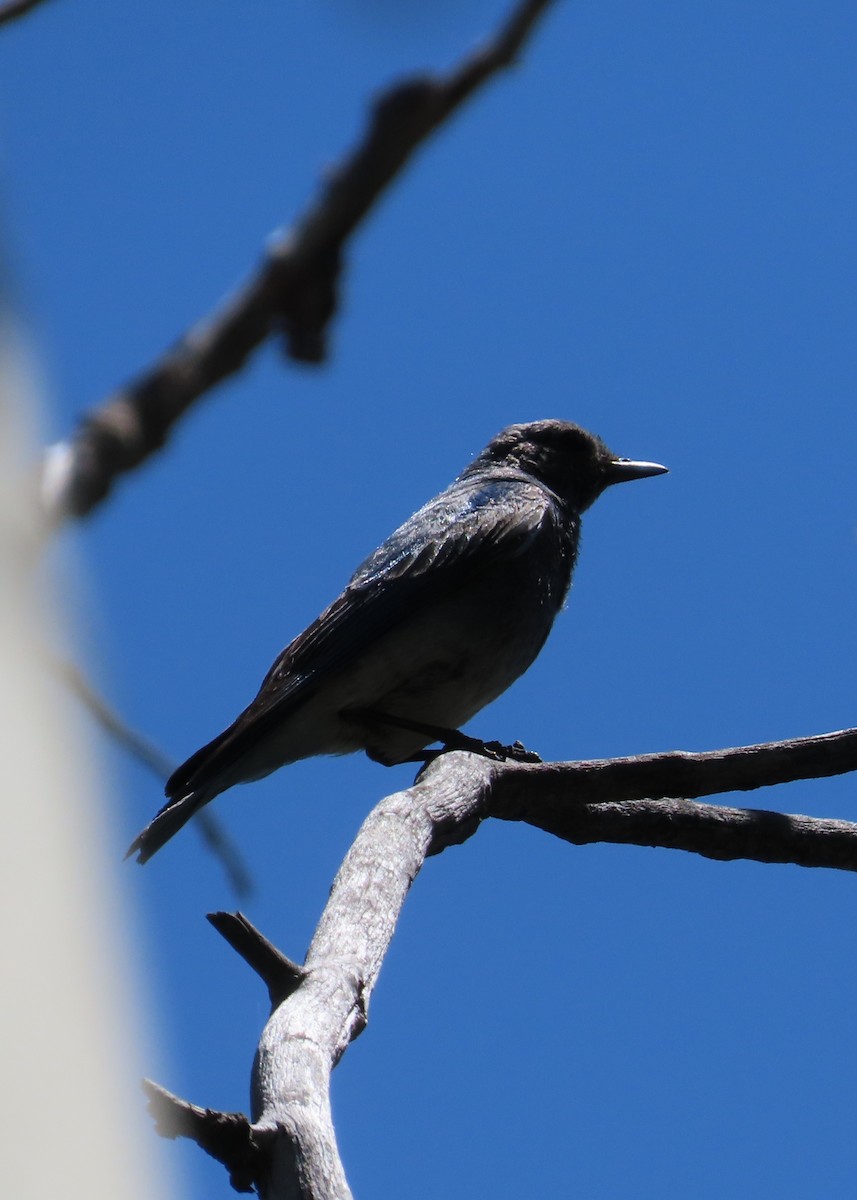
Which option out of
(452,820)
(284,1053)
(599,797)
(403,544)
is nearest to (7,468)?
(284,1053)

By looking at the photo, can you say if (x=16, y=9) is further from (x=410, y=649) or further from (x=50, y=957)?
(x=410, y=649)

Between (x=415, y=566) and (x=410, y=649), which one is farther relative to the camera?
(x=415, y=566)

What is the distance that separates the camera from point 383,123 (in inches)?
41.2

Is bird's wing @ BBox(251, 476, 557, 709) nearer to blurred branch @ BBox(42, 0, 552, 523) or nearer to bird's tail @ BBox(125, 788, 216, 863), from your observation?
bird's tail @ BBox(125, 788, 216, 863)

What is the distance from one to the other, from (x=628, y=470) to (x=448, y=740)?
2.58 metres

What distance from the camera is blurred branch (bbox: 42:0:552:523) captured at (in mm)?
993

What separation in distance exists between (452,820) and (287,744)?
1834 mm

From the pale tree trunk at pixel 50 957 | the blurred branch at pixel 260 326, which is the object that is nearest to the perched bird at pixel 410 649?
the pale tree trunk at pixel 50 957

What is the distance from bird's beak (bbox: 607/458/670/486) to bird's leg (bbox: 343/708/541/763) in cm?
234

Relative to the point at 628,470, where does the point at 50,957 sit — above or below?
below

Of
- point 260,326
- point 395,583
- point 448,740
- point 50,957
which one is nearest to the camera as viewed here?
point 260,326

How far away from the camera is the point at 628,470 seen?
7.97 meters

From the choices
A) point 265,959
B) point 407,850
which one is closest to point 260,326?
point 265,959

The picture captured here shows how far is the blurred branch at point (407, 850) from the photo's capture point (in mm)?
2574
